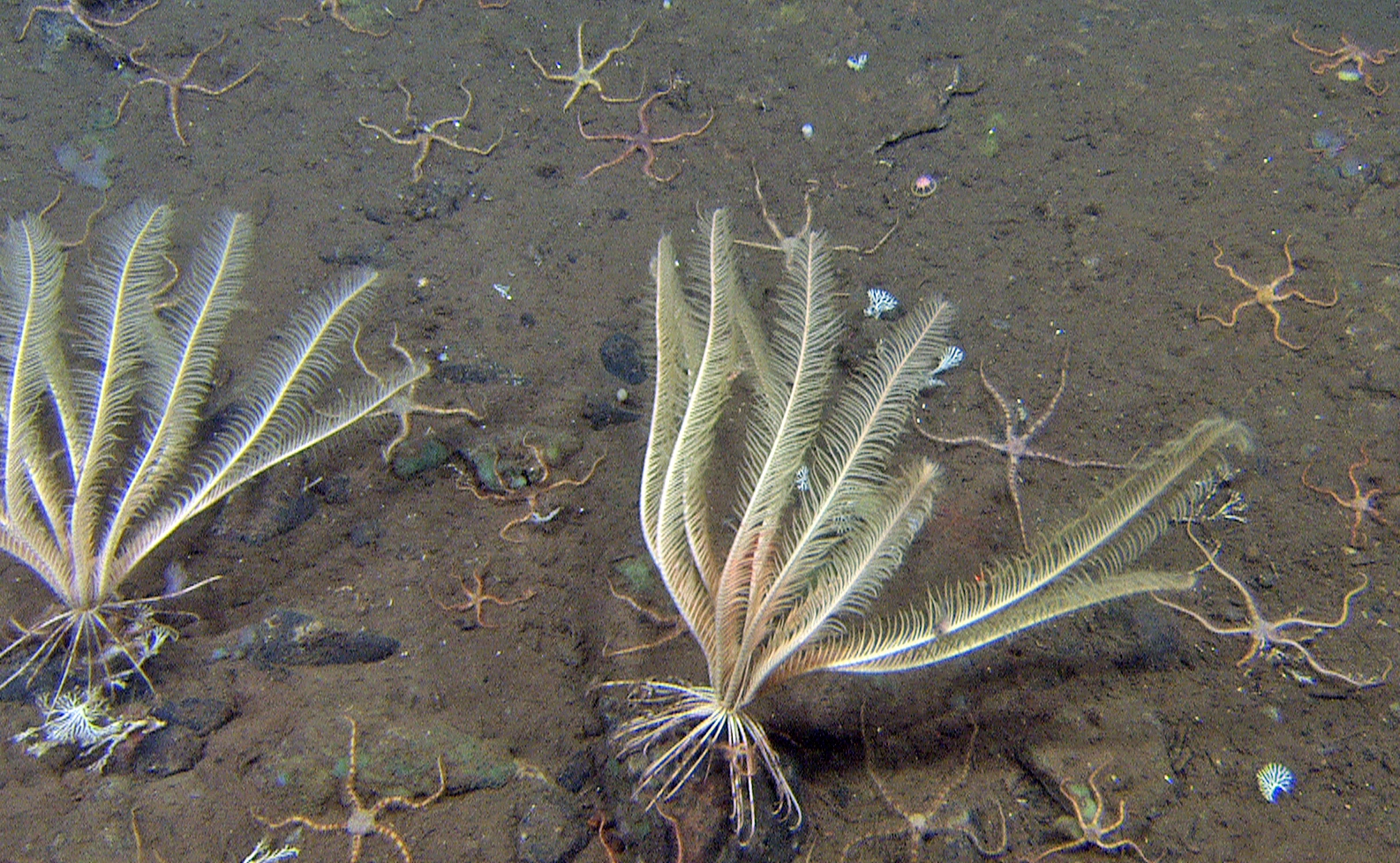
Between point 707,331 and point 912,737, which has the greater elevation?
point 707,331

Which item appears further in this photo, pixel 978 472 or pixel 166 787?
pixel 978 472

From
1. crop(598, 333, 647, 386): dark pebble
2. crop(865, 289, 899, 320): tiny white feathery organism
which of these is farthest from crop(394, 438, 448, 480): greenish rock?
crop(865, 289, 899, 320): tiny white feathery organism

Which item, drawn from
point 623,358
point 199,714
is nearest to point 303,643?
point 199,714

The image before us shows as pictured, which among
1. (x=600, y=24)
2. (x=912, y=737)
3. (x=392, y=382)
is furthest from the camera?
(x=600, y=24)

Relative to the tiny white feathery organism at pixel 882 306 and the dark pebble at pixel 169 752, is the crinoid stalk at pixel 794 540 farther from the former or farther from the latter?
the dark pebble at pixel 169 752

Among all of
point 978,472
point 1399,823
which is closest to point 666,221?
point 978,472

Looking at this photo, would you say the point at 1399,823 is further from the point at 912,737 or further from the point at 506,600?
the point at 506,600

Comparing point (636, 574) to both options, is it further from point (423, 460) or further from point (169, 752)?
point (169, 752)
